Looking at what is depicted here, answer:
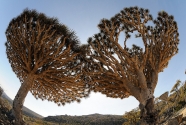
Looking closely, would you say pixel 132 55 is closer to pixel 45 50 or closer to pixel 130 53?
pixel 130 53

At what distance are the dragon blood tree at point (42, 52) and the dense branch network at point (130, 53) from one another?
0.88 meters

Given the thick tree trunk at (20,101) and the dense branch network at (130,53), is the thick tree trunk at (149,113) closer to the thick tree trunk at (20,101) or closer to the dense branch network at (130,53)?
the dense branch network at (130,53)

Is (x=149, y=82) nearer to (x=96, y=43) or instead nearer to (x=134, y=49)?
(x=134, y=49)

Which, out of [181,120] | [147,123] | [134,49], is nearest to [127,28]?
[134,49]

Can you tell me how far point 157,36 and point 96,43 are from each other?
8.52 ft

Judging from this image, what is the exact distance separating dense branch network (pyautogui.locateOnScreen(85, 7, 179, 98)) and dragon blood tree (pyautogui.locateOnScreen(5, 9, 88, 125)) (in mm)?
877

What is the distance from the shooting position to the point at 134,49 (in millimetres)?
7234

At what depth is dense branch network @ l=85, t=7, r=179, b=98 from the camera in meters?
6.70

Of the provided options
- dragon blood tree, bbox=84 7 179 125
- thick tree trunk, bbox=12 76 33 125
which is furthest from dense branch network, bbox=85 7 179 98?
→ thick tree trunk, bbox=12 76 33 125

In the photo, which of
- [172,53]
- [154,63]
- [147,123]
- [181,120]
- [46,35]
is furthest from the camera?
[181,120]

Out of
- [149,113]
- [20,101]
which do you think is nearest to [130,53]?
[149,113]

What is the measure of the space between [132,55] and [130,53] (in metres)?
0.16

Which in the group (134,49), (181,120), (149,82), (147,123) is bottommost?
(147,123)

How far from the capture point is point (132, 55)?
273 inches
